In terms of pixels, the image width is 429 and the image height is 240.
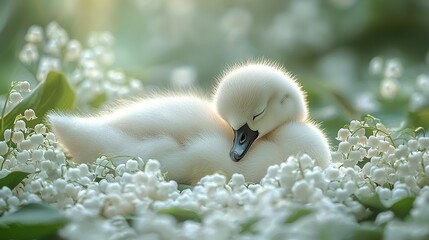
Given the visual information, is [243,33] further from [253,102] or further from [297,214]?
[297,214]

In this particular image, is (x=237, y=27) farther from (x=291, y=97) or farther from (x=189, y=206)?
(x=189, y=206)

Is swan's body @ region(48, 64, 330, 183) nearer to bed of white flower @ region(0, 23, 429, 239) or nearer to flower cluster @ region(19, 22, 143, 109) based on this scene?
bed of white flower @ region(0, 23, 429, 239)

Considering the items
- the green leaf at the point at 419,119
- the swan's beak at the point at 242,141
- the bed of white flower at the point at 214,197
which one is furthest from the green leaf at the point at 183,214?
the green leaf at the point at 419,119

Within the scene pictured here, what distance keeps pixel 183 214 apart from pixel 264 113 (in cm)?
33

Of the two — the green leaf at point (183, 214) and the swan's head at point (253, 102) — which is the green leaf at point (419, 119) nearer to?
the swan's head at point (253, 102)

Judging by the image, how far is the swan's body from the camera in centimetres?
110

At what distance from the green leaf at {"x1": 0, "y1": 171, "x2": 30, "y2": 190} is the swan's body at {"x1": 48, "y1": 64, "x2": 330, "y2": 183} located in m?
0.14

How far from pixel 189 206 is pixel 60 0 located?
1658mm

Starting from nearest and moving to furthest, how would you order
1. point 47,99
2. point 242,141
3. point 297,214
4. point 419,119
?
1. point 297,214
2. point 242,141
3. point 47,99
4. point 419,119

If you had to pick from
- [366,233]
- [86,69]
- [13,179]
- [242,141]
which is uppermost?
[86,69]

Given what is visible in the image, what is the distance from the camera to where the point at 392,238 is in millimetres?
677

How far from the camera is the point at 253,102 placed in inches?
45.3

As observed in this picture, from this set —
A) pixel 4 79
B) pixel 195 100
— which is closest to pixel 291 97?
pixel 195 100

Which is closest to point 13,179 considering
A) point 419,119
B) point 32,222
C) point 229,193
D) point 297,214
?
point 32,222
